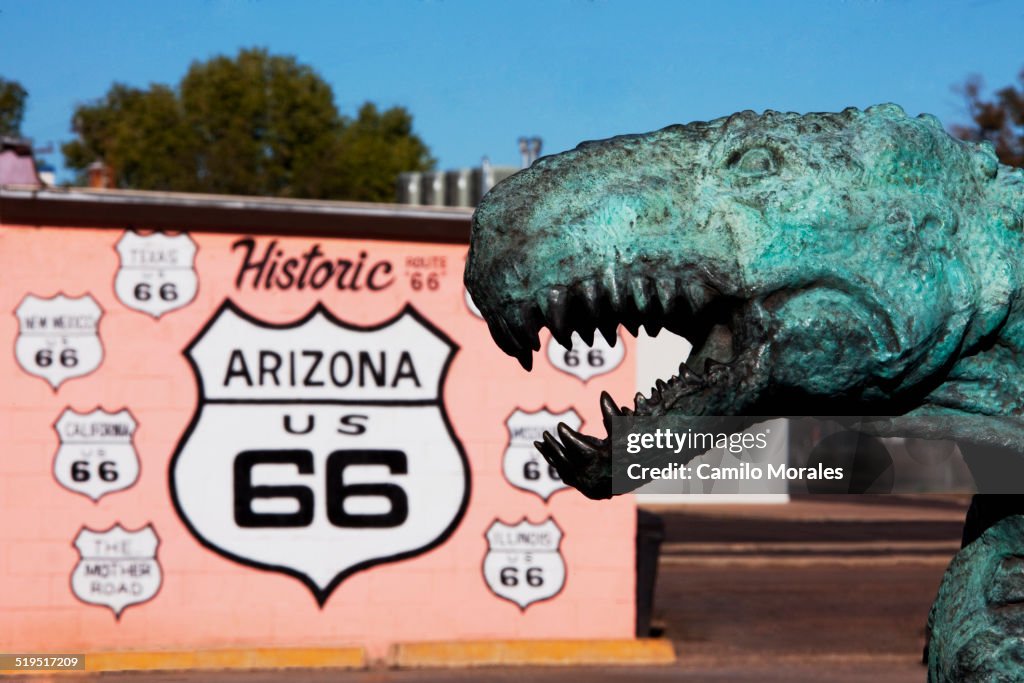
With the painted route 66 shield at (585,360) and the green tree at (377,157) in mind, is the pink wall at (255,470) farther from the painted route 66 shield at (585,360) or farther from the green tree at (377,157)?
the green tree at (377,157)

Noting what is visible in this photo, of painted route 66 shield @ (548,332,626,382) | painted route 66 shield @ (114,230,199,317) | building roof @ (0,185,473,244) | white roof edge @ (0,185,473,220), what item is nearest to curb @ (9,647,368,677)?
painted route 66 shield @ (114,230,199,317)

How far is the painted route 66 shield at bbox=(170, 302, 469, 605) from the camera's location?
8930 mm

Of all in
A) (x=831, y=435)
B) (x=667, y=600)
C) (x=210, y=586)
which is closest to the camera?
(x=831, y=435)

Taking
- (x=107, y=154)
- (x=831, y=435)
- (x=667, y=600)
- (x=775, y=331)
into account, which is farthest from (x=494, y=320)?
(x=107, y=154)

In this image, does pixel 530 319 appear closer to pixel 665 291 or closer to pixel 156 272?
pixel 665 291

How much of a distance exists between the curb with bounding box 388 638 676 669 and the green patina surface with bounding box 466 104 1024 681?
7.36m

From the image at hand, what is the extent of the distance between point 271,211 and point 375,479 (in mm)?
1930

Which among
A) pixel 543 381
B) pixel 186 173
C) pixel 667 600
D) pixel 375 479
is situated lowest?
pixel 667 600

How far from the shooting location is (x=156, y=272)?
890 cm

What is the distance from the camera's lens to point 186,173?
148ft

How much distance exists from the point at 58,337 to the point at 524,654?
12.2 feet

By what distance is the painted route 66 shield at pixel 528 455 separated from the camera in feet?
29.8

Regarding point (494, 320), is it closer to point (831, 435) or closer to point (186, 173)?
point (831, 435)

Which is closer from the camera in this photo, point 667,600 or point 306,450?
point 306,450
